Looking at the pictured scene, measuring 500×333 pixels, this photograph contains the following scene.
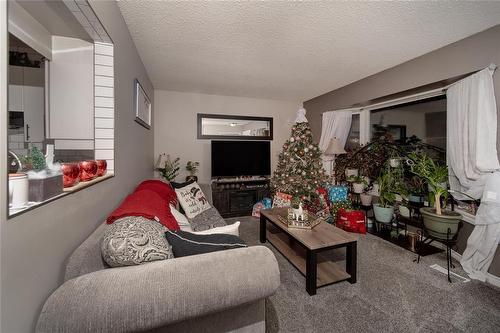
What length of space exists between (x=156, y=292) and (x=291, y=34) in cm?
238

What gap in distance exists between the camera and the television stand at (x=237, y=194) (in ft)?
13.0

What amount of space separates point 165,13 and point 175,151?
2.64 meters

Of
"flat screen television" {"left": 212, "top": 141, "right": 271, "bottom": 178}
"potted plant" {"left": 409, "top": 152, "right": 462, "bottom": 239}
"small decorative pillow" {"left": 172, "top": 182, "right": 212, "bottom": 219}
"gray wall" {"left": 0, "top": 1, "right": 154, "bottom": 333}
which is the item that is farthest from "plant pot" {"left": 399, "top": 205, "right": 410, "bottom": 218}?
"gray wall" {"left": 0, "top": 1, "right": 154, "bottom": 333}

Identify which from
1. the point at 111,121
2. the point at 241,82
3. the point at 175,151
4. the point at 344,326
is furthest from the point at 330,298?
the point at 175,151

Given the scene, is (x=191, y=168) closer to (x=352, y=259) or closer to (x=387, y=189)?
(x=352, y=259)

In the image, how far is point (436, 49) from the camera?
2479 mm

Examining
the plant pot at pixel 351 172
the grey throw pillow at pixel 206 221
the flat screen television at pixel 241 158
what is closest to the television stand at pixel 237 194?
the flat screen television at pixel 241 158

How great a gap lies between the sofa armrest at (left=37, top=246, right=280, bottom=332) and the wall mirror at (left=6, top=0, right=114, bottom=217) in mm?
784

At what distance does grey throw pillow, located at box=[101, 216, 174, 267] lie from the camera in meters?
0.88

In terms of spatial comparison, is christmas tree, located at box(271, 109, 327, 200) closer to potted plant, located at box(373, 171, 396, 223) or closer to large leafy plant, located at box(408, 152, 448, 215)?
potted plant, located at box(373, 171, 396, 223)

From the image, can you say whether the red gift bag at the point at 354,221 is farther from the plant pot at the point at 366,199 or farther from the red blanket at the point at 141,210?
the red blanket at the point at 141,210

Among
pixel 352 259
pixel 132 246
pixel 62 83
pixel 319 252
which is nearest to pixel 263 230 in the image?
pixel 319 252

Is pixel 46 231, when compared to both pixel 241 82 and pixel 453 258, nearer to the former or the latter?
pixel 241 82

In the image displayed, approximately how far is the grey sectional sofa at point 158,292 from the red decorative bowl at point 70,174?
308 mm
